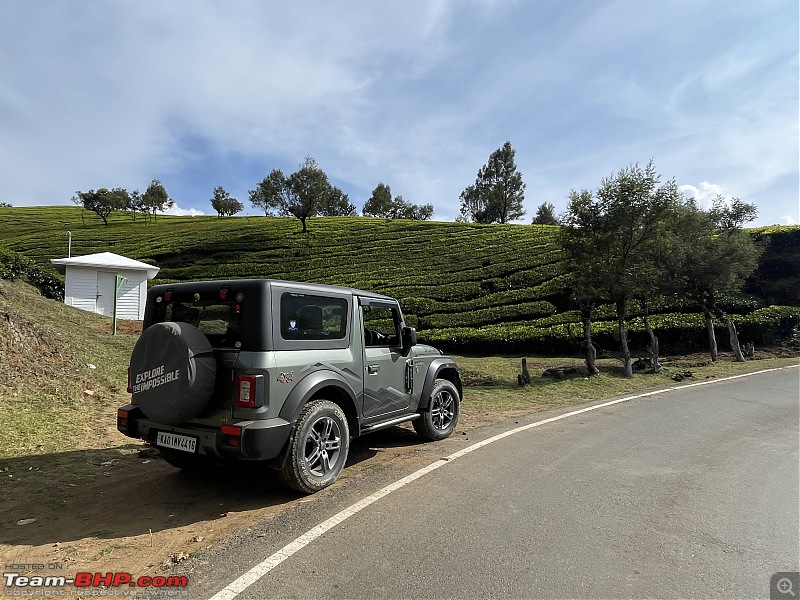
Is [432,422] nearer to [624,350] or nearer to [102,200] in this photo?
[624,350]

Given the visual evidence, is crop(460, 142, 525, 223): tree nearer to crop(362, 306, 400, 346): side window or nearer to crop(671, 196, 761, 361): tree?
crop(671, 196, 761, 361): tree

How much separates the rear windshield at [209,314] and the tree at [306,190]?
44.2m

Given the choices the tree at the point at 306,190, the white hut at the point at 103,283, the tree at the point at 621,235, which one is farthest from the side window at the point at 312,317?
the tree at the point at 306,190

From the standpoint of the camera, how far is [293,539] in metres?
3.62

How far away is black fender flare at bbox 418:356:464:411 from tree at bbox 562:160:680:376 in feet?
31.2

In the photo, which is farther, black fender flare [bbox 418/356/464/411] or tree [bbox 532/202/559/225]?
tree [bbox 532/202/559/225]

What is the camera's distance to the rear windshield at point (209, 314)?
4.44 metres

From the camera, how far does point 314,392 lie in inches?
180

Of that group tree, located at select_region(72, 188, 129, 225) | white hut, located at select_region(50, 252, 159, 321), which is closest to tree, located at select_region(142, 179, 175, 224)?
tree, located at select_region(72, 188, 129, 225)

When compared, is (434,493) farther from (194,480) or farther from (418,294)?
(418,294)

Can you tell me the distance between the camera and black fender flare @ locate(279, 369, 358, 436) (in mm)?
4336

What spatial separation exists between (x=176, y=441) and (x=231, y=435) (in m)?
0.74

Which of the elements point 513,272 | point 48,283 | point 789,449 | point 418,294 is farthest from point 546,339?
point 48,283

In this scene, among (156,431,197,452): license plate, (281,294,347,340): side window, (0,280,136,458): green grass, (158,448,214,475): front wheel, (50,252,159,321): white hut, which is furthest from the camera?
(50,252,159,321): white hut
